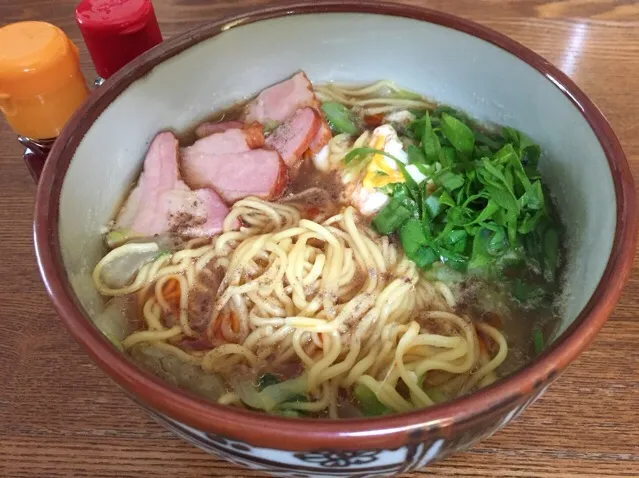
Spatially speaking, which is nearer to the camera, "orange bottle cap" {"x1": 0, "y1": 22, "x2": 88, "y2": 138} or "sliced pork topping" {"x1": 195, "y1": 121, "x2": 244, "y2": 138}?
"orange bottle cap" {"x1": 0, "y1": 22, "x2": 88, "y2": 138}

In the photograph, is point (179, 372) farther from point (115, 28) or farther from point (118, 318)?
point (115, 28)

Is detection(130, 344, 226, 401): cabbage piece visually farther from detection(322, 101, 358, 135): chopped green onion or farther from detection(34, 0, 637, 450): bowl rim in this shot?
detection(322, 101, 358, 135): chopped green onion

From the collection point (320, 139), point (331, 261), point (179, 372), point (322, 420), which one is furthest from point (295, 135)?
point (322, 420)

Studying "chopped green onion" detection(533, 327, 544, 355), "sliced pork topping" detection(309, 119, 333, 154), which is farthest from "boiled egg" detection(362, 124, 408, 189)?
"chopped green onion" detection(533, 327, 544, 355)

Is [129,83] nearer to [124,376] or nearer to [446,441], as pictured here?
[124,376]

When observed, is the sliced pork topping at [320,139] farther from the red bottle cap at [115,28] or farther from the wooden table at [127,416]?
the wooden table at [127,416]

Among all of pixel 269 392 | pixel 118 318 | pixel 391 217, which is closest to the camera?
pixel 269 392

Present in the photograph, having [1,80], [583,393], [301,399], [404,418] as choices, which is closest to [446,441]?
[404,418]
